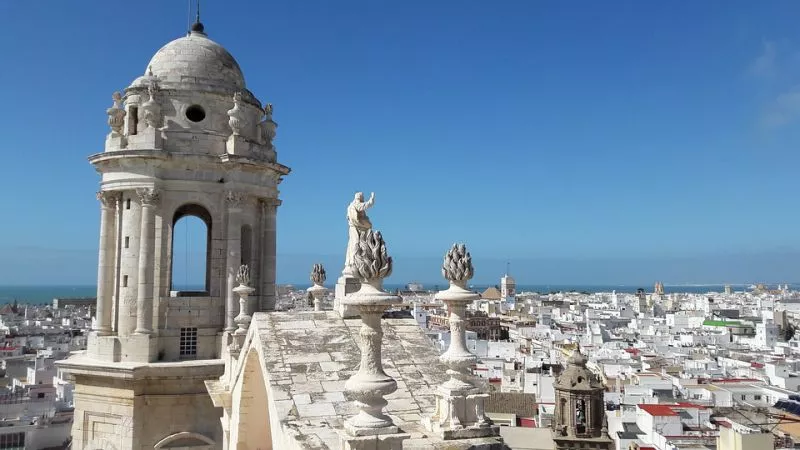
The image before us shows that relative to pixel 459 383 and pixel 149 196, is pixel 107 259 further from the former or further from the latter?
pixel 459 383

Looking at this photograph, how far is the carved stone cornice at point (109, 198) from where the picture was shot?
17844mm

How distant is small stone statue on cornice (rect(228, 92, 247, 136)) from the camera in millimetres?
18000

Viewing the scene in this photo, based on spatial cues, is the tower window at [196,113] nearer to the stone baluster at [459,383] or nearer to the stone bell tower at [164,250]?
the stone bell tower at [164,250]

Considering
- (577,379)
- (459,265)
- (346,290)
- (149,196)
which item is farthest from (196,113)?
(577,379)

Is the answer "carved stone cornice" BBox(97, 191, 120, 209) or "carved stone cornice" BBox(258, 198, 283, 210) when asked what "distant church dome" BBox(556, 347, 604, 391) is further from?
"carved stone cornice" BBox(97, 191, 120, 209)

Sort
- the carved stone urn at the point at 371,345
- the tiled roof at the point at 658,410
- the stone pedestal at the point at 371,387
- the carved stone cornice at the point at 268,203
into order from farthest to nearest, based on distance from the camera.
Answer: the tiled roof at the point at 658,410, the carved stone cornice at the point at 268,203, the carved stone urn at the point at 371,345, the stone pedestal at the point at 371,387

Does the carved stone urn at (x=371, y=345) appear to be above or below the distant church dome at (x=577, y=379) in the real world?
above

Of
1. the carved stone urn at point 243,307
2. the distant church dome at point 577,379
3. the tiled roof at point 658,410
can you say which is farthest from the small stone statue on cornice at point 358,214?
the tiled roof at point 658,410

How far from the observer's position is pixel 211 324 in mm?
18141

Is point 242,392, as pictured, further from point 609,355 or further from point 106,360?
point 609,355

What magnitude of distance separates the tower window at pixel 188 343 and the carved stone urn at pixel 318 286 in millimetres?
4449

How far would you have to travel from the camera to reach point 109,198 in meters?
17.9

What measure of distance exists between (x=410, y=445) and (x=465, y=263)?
90.2 inches

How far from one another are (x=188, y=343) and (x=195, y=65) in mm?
7723
